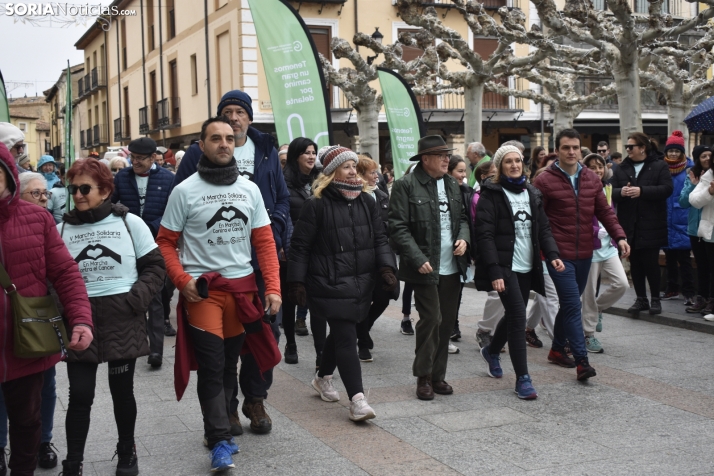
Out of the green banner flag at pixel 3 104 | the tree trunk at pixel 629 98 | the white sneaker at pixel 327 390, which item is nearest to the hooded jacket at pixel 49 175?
the green banner flag at pixel 3 104

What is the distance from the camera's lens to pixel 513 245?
646 centimetres

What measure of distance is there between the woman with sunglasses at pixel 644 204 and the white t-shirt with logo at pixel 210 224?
19.0 feet

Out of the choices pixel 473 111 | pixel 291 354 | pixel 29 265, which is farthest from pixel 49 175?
pixel 473 111

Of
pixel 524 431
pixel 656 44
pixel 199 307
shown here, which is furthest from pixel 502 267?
pixel 656 44

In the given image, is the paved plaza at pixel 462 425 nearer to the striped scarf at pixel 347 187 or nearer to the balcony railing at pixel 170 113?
the striped scarf at pixel 347 187

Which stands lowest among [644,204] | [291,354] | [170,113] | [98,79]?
[291,354]

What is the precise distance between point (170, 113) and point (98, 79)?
15.8m

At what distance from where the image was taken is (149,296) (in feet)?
14.9

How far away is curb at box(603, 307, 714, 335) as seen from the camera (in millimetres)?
8883

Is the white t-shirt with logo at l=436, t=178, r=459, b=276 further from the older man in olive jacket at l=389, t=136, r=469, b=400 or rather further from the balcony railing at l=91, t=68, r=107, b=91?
the balcony railing at l=91, t=68, r=107, b=91

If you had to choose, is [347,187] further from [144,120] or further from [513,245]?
[144,120]

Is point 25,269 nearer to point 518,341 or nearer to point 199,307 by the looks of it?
point 199,307

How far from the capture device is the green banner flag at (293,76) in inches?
406

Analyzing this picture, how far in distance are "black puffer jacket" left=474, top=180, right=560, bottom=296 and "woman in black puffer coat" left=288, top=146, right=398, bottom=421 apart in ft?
3.06
